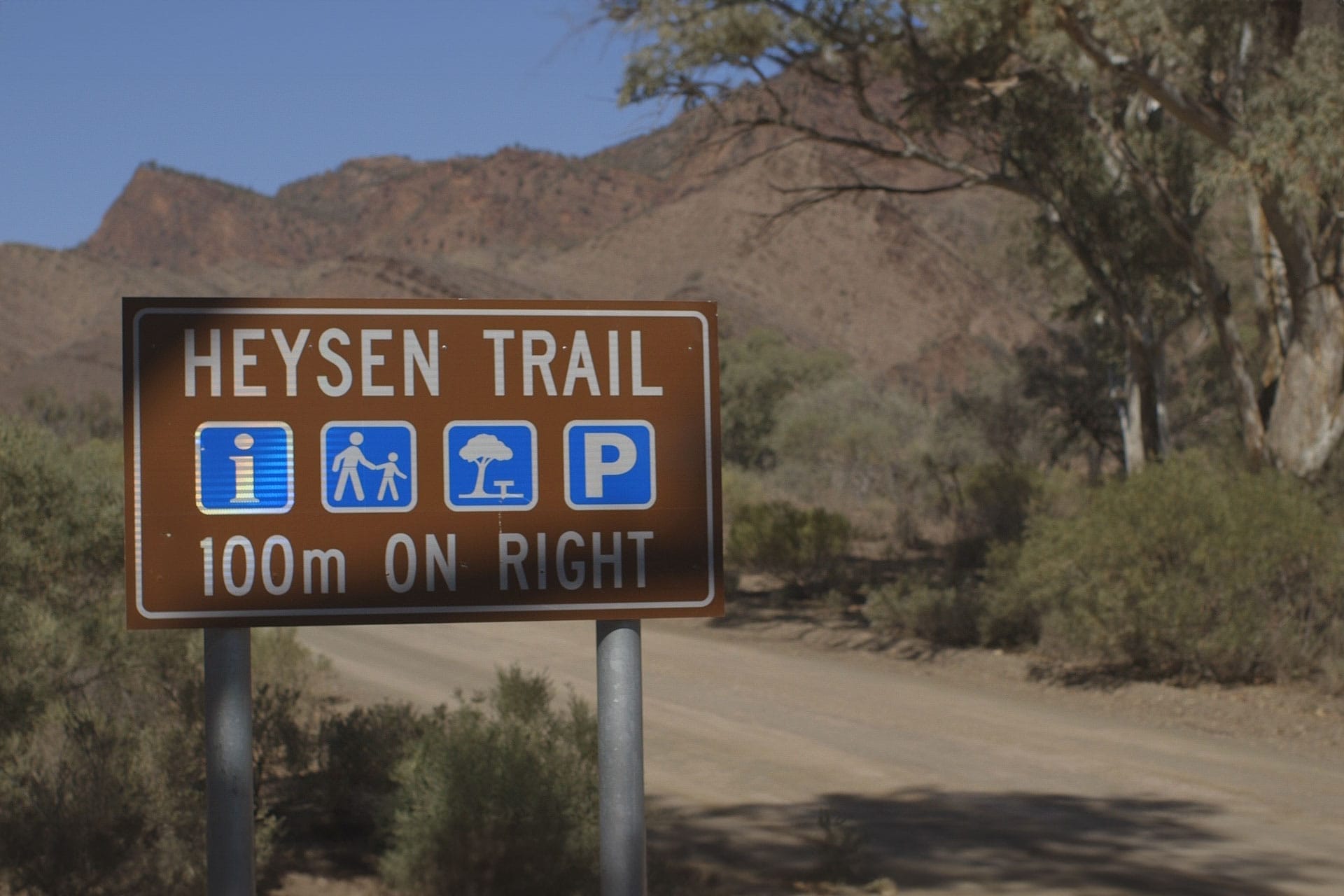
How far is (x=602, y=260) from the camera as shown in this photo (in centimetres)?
7675

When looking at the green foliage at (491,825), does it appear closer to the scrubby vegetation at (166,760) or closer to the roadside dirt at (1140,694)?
the scrubby vegetation at (166,760)

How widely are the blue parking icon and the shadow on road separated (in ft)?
13.4

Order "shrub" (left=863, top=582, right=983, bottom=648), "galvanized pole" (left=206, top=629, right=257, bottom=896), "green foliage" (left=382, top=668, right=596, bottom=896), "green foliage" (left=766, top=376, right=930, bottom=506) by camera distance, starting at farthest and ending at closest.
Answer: "green foliage" (left=766, top=376, right=930, bottom=506) → "shrub" (left=863, top=582, right=983, bottom=648) → "green foliage" (left=382, top=668, right=596, bottom=896) → "galvanized pole" (left=206, top=629, right=257, bottom=896)

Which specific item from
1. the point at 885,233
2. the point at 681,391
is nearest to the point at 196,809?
the point at 681,391

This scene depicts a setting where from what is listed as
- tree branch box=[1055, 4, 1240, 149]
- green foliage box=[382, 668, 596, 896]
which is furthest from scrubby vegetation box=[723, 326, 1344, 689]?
green foliage box=[382, 668, 596, 896]

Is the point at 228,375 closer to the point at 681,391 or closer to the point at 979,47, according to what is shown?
the point at 681,391

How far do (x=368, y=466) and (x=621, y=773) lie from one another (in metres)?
0.86

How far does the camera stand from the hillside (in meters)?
64.6

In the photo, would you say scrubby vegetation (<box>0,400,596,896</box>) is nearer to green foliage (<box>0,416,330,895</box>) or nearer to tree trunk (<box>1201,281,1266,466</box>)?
green foliage (<box>0,416,330,895</box>)

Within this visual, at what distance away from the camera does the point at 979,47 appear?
14633mm

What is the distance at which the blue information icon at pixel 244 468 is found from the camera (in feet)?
9.35

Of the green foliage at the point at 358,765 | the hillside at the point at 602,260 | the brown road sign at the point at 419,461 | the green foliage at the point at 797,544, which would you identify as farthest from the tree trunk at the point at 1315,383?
the hillside at the point at 602,260

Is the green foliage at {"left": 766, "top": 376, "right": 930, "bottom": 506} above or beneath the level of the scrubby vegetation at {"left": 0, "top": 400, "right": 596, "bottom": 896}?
above

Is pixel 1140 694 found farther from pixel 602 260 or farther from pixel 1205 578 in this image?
pixel 602 260
